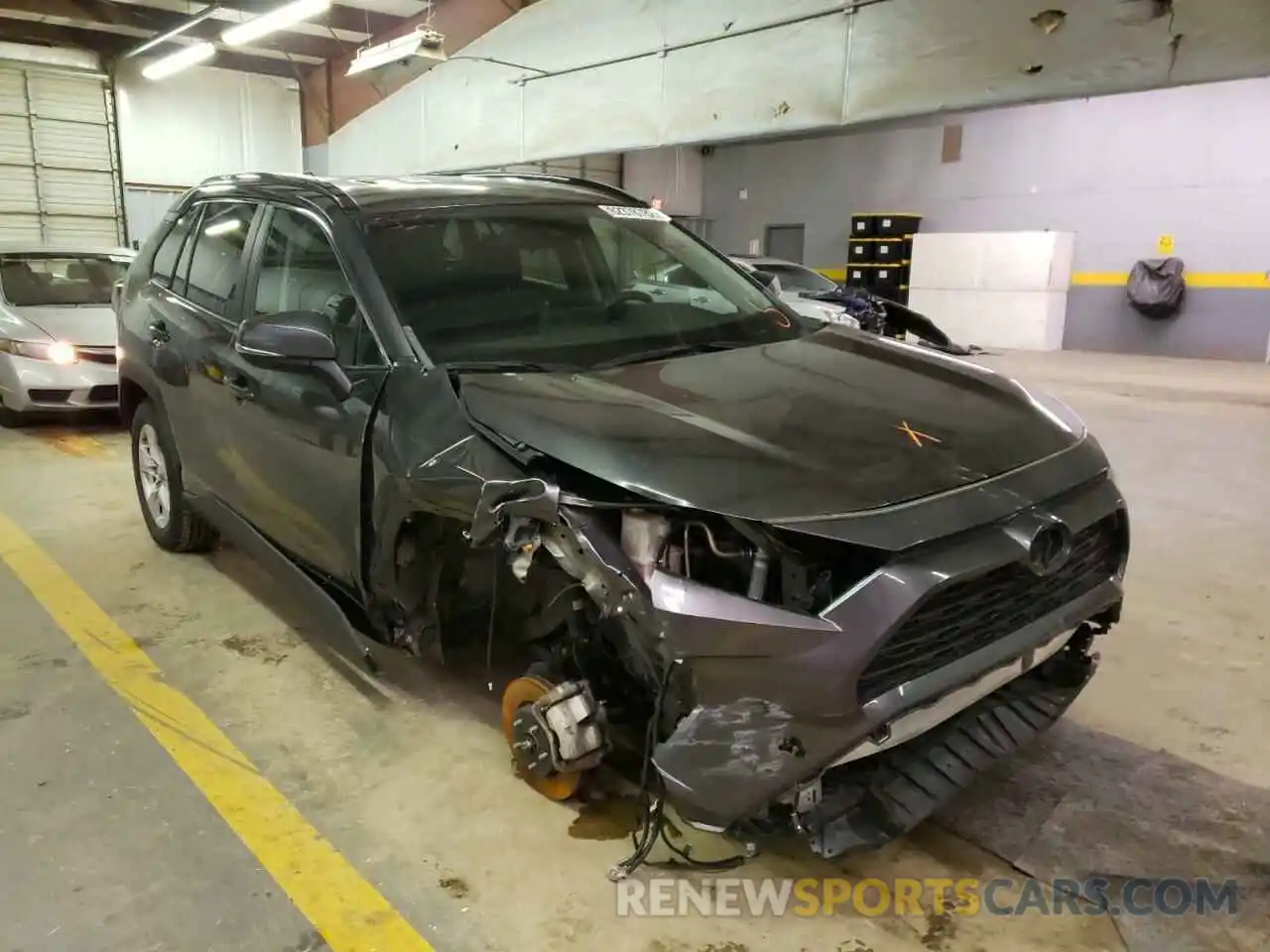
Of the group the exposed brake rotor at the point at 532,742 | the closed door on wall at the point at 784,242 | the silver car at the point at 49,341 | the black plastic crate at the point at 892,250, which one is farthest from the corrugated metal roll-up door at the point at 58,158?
the exposed brake rotor at the point at 532,742

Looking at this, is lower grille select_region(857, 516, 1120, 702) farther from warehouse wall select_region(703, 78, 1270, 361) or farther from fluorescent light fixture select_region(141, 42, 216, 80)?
fluorescent light fixture select_region(141, 42, 216, 80)

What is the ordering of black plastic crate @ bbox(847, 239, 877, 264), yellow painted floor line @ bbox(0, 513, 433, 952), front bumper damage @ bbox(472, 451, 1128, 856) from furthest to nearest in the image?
1. black plastic crate @ bbox(847, 239, 877, 264)
2. yellow painted floor line @ bbox(0, 513, 433, 952)
3. front bumper damage @ bbox(472, 451, 1128, 856)

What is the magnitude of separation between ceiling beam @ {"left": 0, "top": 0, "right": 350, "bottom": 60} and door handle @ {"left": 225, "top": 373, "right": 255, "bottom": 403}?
11013 mm

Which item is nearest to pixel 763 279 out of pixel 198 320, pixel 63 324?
pixel 198 320

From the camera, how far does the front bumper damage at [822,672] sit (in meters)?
1.86

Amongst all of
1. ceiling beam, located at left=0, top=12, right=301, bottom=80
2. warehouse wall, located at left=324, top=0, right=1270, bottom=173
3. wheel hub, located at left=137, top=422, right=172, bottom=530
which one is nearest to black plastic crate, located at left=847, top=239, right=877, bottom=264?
warehouse wall, located at left=324, top=0, right=1270, bottom=173

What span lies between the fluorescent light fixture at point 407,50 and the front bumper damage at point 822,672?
31.1 ft

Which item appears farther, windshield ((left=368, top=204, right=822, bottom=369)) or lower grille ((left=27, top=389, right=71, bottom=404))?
lower grille ((left=27, top=389, right=71, bottom=404))

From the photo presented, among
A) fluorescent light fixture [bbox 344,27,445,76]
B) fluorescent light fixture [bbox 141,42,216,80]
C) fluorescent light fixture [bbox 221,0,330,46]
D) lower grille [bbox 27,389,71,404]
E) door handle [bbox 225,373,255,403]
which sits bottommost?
lower grille [bbox 27,389,71,404]

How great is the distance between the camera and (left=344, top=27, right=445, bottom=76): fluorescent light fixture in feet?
33.3

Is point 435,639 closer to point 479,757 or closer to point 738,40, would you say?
point 479,757

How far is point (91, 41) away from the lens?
1471 centimetres

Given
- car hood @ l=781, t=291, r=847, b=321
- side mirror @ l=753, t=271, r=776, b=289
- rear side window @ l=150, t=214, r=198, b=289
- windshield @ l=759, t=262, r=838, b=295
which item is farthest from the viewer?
windshield @ l=759, t=262, r=838, b=295

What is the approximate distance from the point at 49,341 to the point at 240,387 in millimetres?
4832
